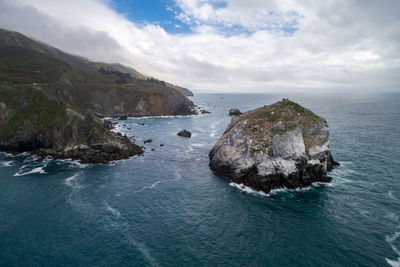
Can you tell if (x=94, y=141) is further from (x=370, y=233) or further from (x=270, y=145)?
(x=370, y=233)

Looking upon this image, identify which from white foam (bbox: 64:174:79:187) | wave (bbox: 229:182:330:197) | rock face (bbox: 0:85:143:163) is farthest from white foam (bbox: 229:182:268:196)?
rock face (bbox: 0:85:143:163)

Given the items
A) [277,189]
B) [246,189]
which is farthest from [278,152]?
[246,189]

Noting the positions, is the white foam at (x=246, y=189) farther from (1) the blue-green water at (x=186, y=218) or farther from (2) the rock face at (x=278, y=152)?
(2) the rock face at (x=278, y=152)

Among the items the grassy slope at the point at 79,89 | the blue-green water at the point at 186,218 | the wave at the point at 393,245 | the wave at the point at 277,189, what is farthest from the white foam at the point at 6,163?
the wave at the point at 393,245

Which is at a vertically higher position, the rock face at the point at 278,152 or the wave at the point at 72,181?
the rock face at the point at 278,152

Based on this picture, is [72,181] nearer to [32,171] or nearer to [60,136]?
[32,171]

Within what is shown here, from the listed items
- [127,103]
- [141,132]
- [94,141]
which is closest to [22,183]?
[94,141]
